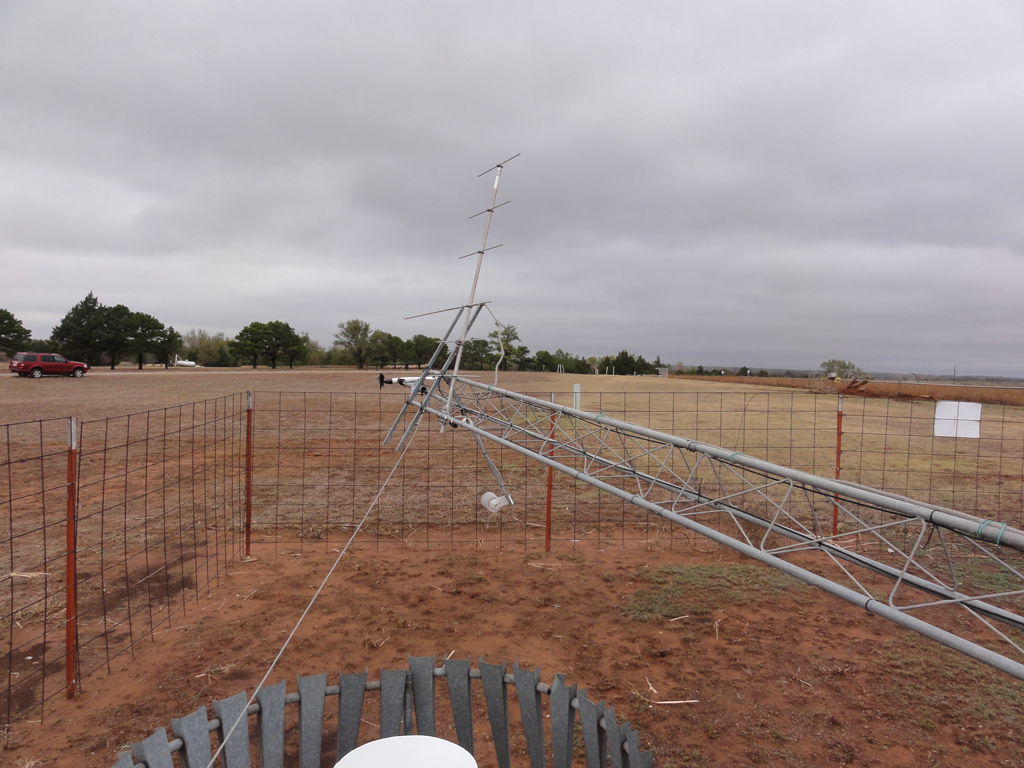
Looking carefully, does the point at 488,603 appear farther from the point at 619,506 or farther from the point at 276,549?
the point at 619,506

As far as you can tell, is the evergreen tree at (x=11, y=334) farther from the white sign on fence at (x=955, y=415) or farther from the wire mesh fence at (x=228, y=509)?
the white sign on fence at (x=955, y=415)

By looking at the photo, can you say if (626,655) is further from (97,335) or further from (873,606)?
(97,335)

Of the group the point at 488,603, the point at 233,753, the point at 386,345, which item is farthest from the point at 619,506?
the point at 386,345

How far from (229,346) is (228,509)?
7172cm

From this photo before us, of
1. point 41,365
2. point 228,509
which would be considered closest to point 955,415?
point 228,509

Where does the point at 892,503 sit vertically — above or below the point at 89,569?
above

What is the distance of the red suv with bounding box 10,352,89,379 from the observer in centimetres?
3222

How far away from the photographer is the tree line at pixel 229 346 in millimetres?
55938

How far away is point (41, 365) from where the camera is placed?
32.6m

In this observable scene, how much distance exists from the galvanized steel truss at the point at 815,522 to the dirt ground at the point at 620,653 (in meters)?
0.78

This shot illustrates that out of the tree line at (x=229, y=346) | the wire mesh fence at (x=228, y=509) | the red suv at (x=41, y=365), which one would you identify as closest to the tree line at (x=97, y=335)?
the tree line at (x=229, y=346)

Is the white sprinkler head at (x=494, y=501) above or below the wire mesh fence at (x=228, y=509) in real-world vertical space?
above

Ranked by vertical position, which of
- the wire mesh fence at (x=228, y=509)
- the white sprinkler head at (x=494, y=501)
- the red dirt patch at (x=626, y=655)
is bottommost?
the red dirt patch at (x=626, y=655)

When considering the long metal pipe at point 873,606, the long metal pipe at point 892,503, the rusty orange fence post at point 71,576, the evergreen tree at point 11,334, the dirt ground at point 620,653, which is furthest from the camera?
the evergreen tree at point 11,334
